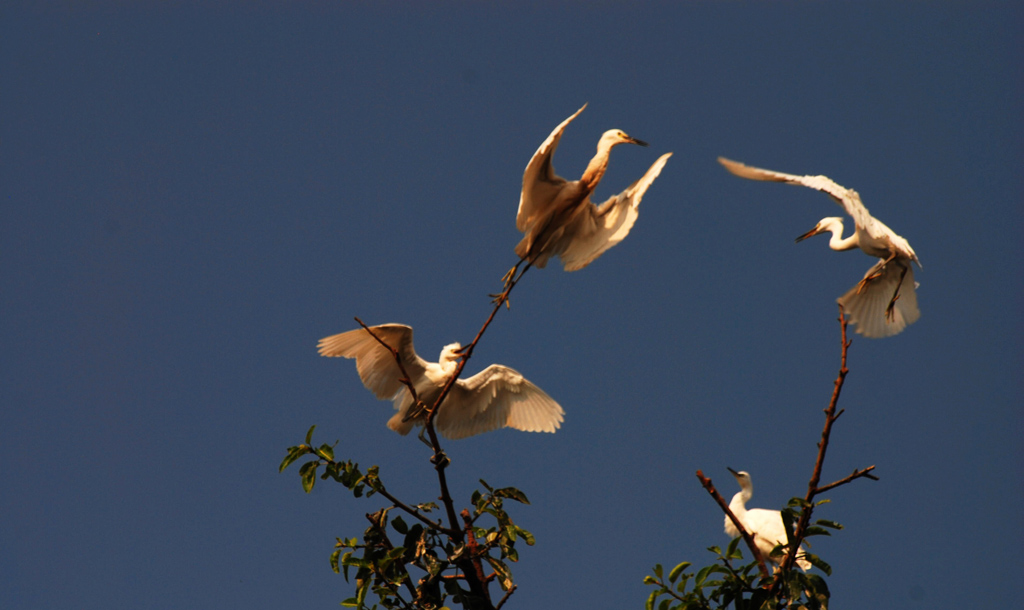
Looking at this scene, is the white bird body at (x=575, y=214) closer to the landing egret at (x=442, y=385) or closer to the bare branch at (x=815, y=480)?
the landing egret at (x=442, y=385)

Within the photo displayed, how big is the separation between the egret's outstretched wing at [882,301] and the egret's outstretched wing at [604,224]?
1949 millimetres

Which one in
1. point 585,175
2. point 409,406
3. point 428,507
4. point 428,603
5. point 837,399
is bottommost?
point 837,399

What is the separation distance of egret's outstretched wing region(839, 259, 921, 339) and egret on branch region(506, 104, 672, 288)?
199 cm

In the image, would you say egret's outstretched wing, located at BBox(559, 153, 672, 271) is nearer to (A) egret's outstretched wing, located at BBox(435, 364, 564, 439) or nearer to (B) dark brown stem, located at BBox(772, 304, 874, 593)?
(A) egret's outstretched wing, located at BBox(435, 364, 564, 439)

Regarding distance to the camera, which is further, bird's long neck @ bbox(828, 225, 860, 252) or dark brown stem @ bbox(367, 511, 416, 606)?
bird's long neck @ bbox(828, 225, 860, 252)

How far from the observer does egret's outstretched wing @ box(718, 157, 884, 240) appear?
5980 millimetres

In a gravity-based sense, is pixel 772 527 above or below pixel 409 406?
below

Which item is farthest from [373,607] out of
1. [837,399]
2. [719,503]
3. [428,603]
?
[837,399]

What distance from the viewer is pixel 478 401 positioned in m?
8.46

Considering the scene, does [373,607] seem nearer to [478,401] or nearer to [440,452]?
[440,452]

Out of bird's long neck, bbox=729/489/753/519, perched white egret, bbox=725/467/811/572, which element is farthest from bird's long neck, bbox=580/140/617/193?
bird's long neck, bbox=729/489/753/519

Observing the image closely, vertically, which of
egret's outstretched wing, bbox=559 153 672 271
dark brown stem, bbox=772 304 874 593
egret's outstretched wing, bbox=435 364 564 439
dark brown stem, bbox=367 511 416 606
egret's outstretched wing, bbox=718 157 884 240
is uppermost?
egret's outstretched wing, bbox=559 153 672 271

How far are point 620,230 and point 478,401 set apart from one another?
2.07 metres

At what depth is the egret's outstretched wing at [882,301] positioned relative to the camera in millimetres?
7586
